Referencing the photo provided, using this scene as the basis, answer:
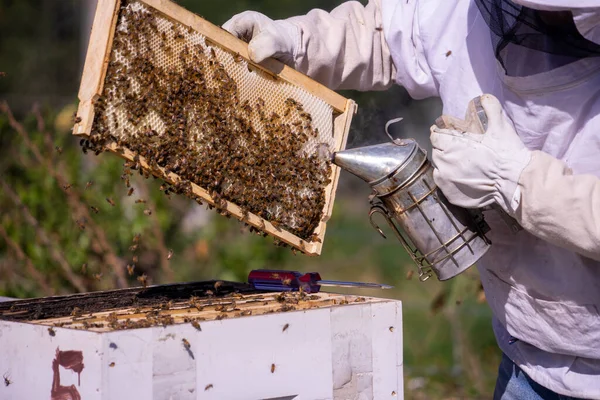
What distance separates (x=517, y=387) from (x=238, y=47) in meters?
1.55

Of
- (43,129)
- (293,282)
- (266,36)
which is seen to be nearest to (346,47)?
(266,36)

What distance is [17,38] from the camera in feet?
38.8

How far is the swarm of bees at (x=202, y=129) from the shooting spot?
2.31 metres

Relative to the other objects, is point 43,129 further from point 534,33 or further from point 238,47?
point 534,33

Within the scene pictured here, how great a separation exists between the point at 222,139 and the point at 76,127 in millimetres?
487

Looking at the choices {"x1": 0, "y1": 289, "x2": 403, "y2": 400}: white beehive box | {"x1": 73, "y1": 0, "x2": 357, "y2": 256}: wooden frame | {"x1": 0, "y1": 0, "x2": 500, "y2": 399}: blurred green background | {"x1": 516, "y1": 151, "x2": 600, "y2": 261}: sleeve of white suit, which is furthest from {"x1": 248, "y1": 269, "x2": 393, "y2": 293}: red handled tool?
{"x1": 0, "y1": 0, "x2": 500, "y2": 399}: blurred green background

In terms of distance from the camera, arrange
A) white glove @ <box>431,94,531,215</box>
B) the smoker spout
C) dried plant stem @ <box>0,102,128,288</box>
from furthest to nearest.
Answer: dried plant stem @ <box>0,102,128,288</box> → the smoker spout → white glove @ <box>431,94,531,215</box>

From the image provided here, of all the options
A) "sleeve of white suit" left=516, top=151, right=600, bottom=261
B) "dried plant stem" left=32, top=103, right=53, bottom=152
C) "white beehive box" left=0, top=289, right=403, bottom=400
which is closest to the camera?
"white beehive box" left=0, top=289, right=403, bottom=400

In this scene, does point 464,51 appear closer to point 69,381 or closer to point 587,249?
point 587,249

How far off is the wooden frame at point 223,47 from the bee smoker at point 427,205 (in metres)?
0.45

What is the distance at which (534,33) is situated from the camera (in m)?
2.09

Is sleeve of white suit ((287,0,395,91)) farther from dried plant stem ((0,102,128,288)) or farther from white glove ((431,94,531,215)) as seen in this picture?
dried plant stem ((0,102,128,288))

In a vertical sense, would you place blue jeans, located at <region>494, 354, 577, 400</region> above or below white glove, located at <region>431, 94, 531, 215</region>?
below

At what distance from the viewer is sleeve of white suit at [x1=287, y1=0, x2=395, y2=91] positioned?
2783mm
